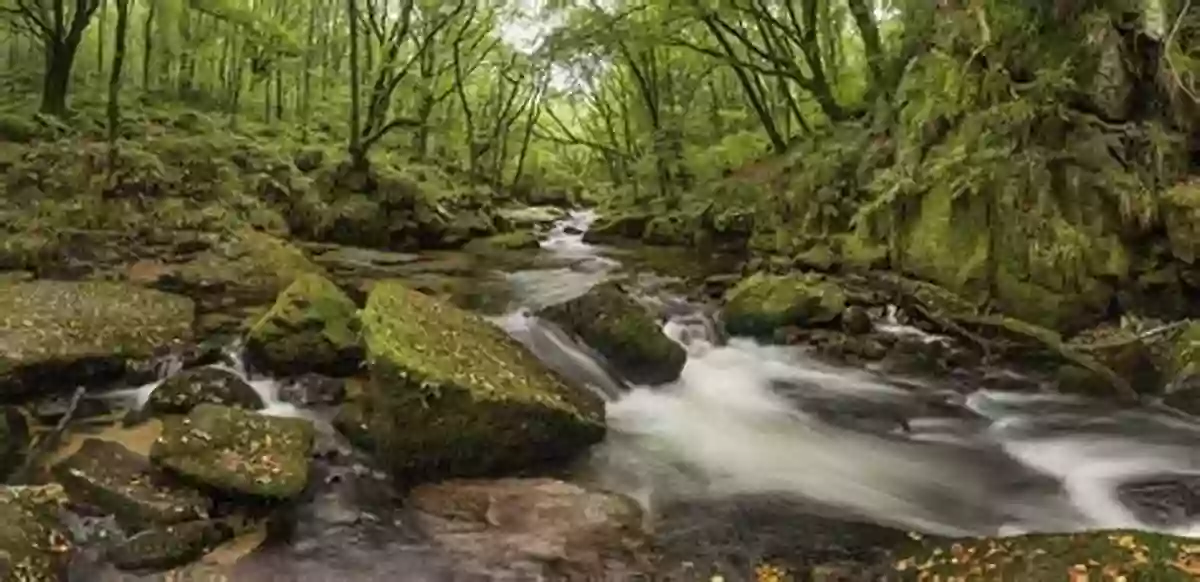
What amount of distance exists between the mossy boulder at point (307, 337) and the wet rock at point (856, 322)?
5500 millimetres

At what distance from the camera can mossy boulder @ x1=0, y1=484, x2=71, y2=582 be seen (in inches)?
173

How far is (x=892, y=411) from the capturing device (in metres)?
8.55

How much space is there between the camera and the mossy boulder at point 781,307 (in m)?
10.7

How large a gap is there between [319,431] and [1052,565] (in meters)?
5.08

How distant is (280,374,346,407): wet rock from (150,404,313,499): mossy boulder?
1.20m

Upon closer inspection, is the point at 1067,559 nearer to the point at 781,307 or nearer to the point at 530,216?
the point at 781,307

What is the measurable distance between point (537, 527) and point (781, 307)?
587 centimetres

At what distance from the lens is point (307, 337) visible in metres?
8.09

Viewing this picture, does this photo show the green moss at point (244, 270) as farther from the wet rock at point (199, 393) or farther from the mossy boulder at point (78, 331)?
the wet rock at point (199, 393)

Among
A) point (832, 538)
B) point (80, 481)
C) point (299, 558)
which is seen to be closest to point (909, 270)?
point (832, 538)

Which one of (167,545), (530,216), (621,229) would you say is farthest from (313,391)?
(530,216)

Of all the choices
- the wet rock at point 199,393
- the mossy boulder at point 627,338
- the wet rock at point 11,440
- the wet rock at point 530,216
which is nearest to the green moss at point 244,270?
the wet rock at point 199,393

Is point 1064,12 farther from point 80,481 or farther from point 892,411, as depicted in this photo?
point 80,481

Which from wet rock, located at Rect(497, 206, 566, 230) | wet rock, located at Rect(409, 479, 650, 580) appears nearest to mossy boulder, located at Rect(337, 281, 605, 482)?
wet rock, located at Rect(409, 479, 650, 580)
